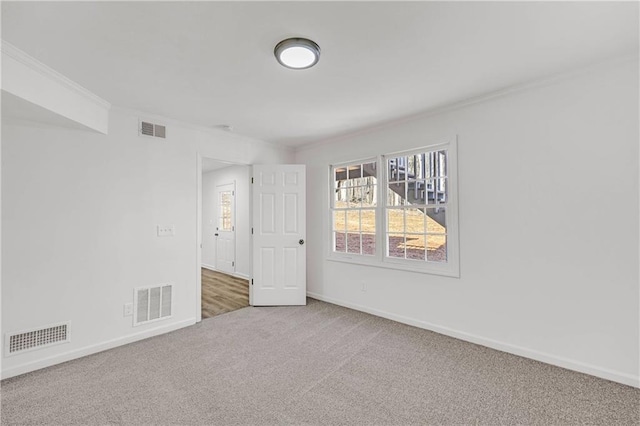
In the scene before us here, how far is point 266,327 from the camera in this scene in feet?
11.1

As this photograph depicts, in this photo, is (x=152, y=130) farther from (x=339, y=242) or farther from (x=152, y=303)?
(x=339, y=242)

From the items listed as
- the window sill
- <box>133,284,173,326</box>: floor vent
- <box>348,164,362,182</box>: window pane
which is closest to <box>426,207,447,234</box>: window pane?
the window sill

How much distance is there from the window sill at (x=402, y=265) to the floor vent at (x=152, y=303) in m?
2.13

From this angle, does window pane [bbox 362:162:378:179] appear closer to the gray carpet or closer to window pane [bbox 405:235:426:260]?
window pane [bbox 405:235:426:260]

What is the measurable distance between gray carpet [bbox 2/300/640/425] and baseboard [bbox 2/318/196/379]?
0.07 meters

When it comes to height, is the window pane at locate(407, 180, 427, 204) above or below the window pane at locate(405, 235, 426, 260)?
above

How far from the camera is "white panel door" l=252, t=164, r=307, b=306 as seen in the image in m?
4.21

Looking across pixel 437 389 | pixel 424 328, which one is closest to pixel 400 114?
pixel 424 328

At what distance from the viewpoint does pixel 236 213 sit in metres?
6.21

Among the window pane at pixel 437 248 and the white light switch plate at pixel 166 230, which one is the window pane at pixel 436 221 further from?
the white light switch plate at pixel 166 230

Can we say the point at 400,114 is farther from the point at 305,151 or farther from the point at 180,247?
the point at 180,247

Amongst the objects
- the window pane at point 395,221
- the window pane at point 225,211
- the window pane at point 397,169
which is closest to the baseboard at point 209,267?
the window pane at point 225,211

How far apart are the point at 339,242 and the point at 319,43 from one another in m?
2.86

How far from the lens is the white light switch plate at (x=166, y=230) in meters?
3.28
